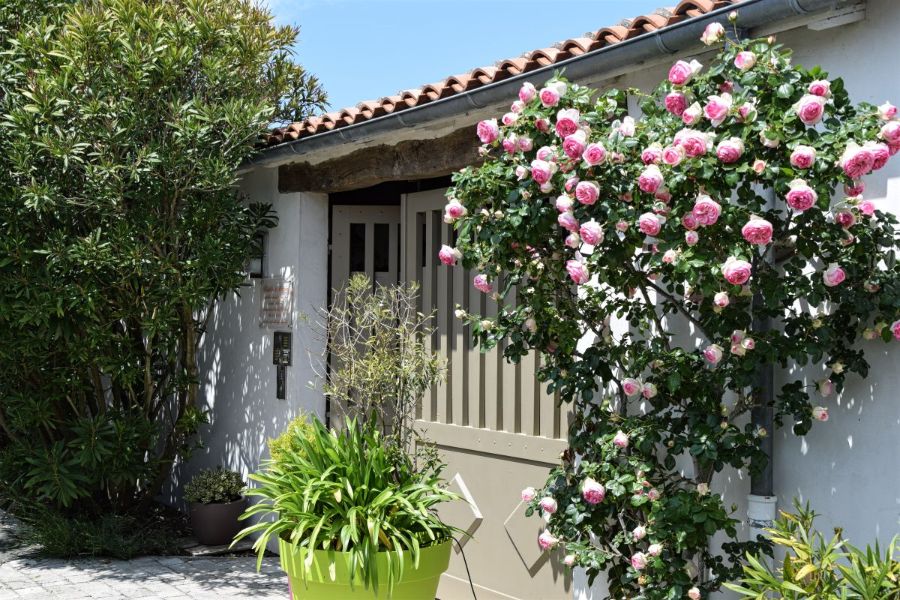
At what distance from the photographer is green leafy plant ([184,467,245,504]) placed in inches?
298

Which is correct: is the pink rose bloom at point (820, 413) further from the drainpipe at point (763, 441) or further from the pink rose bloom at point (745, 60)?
the pink rose bloom at point (745, 60)

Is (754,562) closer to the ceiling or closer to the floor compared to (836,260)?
closer to the floor

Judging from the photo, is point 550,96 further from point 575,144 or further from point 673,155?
point 673,155

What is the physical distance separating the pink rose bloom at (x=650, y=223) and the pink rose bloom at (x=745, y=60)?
0.61 meters

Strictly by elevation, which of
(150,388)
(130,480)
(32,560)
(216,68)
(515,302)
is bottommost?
(32,560)

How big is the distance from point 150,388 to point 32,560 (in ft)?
4.87

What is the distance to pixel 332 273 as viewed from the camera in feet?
24.8

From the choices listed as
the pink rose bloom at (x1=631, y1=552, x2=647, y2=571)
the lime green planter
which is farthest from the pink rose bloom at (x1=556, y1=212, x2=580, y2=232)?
the lime green planter

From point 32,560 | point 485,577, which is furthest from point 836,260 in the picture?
point 32,560

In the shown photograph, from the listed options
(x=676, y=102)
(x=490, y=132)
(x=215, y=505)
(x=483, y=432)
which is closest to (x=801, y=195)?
(x=676, y=102)

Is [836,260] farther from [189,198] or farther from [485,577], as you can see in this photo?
[189,198]

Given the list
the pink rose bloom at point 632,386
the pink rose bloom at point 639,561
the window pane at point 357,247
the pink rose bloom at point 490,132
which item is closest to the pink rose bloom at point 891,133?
the pink rose bloom at point 632,386

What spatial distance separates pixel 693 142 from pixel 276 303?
4731 mm

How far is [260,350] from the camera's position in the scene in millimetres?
7848
